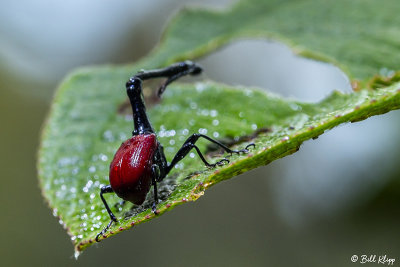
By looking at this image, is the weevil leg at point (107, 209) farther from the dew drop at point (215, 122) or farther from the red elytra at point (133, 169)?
the dew drop at point (215, 122)

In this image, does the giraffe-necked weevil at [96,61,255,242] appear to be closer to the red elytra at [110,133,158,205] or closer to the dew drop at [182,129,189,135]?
the red elytra at [110,133,158,205]

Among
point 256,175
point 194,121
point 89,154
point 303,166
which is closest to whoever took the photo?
point 89,154

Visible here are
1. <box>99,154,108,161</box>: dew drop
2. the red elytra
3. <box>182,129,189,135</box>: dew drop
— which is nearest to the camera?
the red elytra

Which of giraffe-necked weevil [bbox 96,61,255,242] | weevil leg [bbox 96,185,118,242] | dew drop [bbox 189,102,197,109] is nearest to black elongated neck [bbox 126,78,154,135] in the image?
giraffe-necked weevil [bbox 96,61,255,242]

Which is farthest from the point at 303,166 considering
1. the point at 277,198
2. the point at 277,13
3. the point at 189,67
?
the point at 189,67

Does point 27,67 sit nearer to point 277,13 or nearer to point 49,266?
point 49,266
